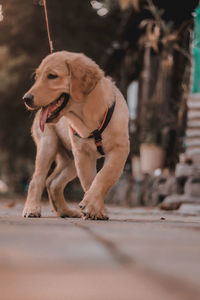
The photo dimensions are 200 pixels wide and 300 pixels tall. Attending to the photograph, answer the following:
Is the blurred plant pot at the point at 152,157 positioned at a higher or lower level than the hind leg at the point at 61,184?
lower

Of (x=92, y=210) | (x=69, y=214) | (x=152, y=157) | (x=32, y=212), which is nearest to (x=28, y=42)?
(x=152, y=157)

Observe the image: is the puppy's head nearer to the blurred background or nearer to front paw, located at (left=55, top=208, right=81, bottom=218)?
front paw, located at (left=55, top=208, right=81, bottom=218)

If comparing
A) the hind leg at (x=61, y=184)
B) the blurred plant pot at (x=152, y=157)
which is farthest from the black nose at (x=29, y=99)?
the blurred plant pot at (x=152, y=157)

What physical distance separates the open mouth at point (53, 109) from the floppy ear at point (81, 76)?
12cm

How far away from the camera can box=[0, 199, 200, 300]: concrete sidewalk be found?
1021 millimetres

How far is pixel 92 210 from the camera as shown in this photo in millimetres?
3242

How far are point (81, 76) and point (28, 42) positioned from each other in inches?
459

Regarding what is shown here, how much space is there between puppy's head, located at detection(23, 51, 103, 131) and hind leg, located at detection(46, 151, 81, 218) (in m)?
0.80

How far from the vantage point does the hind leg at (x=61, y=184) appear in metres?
4.17

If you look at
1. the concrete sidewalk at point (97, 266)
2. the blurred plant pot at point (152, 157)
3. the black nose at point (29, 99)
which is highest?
the black nose at point (29, 99)

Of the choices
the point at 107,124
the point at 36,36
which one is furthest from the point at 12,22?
the point at 107,124

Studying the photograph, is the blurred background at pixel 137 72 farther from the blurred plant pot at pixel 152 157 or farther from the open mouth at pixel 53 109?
the open mouth at pixel 53 109

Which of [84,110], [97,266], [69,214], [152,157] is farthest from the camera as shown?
[152,157]

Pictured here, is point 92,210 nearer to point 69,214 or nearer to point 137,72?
point 69,214
